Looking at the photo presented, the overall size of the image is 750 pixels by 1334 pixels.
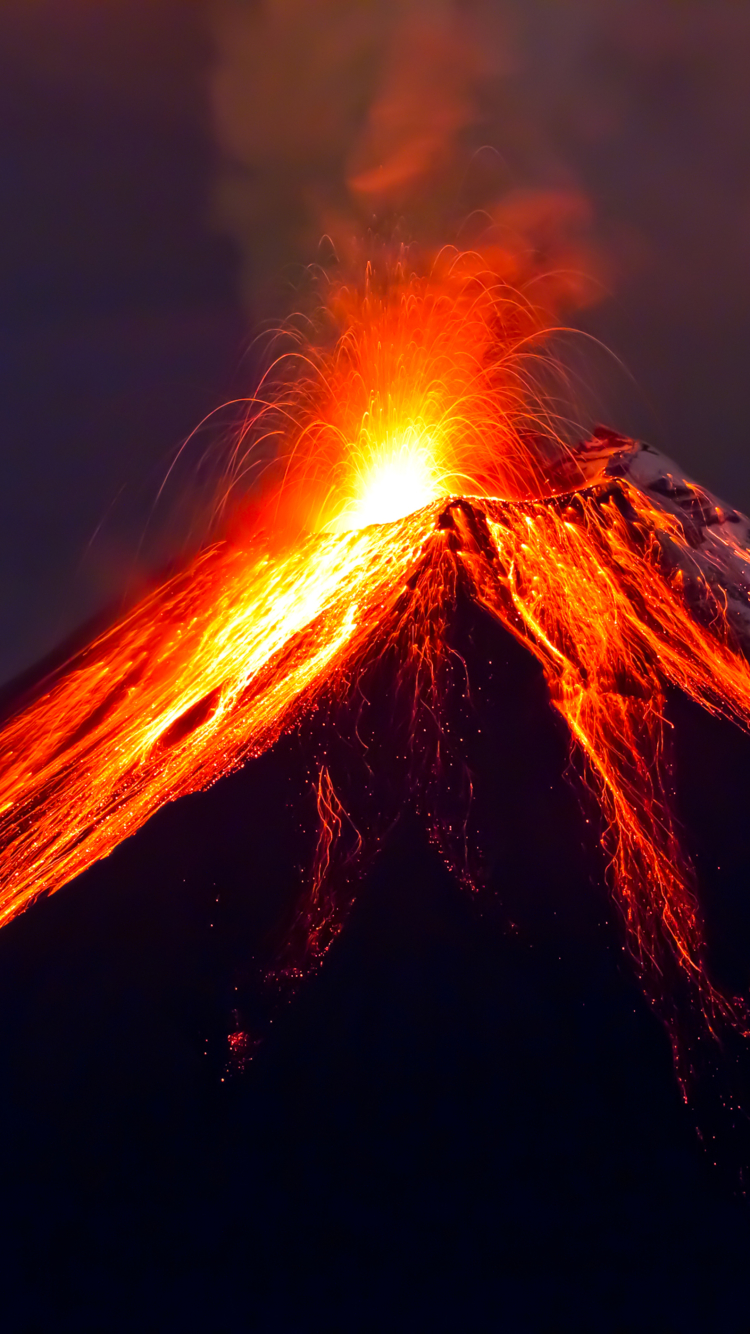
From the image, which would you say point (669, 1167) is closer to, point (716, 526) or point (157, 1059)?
point (157, 1059)

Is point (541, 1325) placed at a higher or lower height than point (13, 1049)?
lower

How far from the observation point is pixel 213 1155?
7430 mm

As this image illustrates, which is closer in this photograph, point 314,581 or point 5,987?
point 5,987

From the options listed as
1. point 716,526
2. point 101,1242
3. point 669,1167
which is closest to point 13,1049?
point 101,1242

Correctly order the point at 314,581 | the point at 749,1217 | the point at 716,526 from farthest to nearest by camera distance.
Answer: the point at 716,526 → the point at 314,581 → the point at 749,1217

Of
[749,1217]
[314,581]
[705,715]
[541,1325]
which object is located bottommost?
Result: [749,1217]

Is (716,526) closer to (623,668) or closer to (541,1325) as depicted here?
(623,668)

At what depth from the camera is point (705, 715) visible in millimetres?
10602

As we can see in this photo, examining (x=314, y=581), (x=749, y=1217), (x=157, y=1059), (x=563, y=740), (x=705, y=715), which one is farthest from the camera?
(x=314, y=581)

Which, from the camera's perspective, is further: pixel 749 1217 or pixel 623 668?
pixel 623 668

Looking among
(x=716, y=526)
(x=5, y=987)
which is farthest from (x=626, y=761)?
(x=5, y=987)

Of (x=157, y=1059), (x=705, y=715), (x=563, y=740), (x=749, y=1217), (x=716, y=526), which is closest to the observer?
(x=749, y=1217)

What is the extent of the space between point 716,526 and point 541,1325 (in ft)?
30.7

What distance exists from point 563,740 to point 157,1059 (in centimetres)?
431
